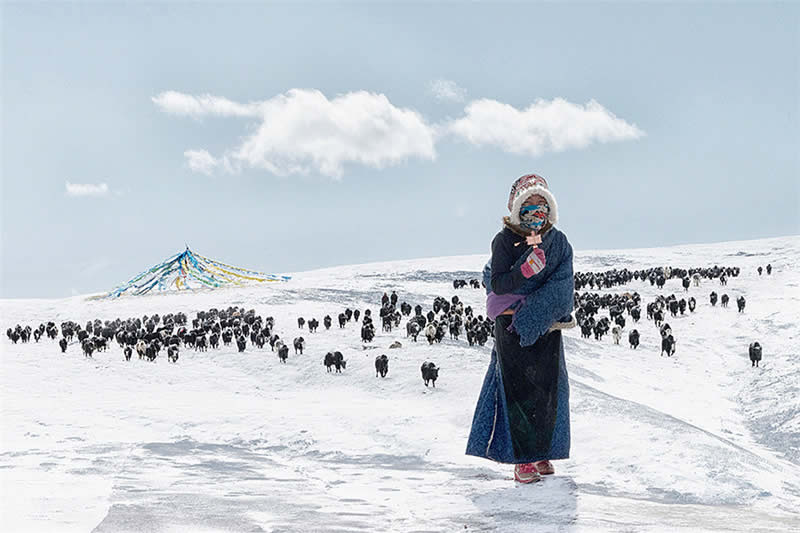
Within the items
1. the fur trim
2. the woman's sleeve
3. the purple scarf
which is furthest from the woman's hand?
the purple scarf

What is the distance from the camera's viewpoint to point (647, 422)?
6.32 metres

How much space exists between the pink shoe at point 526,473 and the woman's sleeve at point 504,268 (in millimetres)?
1312

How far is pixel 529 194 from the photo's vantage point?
4.88 m

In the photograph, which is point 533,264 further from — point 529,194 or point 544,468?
point 544,468

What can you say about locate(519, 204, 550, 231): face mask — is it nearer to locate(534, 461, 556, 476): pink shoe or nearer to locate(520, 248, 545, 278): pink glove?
locate(520, 248, 545, 278): pink glove

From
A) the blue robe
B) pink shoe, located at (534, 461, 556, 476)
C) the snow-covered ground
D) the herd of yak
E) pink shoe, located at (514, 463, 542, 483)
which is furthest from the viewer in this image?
the herd of yak

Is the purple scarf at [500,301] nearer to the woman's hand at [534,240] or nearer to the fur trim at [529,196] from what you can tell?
the woman's hand at [534,240]

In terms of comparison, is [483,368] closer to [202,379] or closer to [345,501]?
[202,379]

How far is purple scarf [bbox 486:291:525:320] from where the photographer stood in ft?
15.7

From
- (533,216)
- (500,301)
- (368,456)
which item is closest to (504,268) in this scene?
(500,301)

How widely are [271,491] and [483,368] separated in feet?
32.3

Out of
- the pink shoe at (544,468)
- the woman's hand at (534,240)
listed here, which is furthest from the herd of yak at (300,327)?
the woman's hand at (534,240)

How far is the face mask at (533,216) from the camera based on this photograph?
4.88 metres

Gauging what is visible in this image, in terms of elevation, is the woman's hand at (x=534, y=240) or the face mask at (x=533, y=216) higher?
the face mask at (x=533, y=216)
